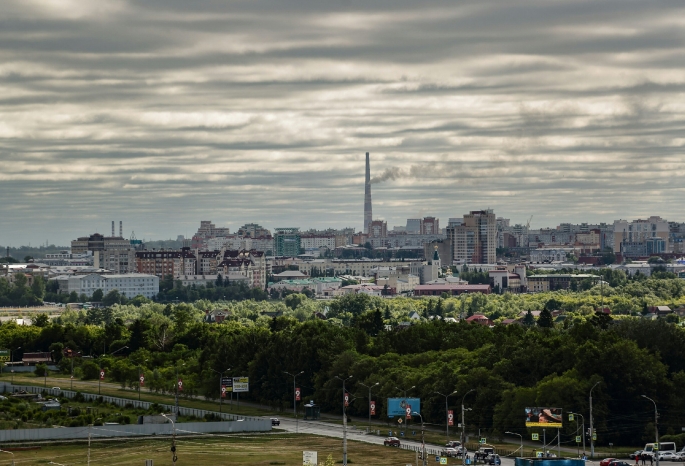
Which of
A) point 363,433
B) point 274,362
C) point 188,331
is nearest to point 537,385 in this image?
point 363,433

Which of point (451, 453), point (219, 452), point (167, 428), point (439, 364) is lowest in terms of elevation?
point (219, 452)

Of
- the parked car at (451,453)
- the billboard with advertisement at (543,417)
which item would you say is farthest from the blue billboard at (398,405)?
the parked car at (451,453)

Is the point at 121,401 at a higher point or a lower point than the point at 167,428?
higher

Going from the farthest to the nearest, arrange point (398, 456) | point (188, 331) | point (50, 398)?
point (188, 331) < point (50, 398) < point (398, 456)

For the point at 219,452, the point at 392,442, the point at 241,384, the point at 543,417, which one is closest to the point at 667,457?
the point at 543,417

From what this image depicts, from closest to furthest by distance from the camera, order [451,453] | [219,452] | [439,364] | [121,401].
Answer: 1. [451,453]
2. [219,452]
3. [439,364]
4. [121,401]

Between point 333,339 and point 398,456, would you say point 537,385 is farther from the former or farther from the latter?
point 333,339

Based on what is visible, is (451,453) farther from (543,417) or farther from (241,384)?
(241,384)
